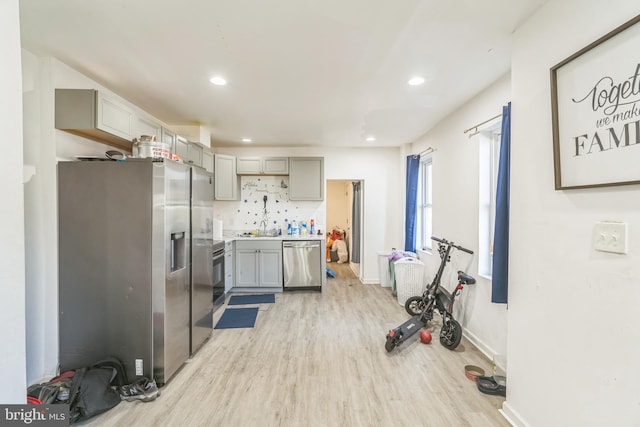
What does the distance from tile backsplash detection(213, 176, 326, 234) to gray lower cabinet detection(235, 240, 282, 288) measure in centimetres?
65

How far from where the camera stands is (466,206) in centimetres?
278

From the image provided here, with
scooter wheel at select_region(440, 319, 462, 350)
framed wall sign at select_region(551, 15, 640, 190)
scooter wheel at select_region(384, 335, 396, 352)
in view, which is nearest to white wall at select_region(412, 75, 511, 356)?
scooter wheel at select_region(440, 319, 462, 350)

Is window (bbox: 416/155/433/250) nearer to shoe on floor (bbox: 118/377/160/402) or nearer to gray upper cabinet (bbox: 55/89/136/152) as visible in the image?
shoe on floor (bbox: 118/377/160/402)

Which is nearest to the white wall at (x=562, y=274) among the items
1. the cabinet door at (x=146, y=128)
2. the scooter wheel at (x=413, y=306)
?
the scooter wheel at (x=413, y=306)

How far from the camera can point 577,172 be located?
121cm

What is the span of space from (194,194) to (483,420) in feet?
9.37

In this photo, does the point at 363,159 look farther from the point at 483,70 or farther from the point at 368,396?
the point at 368,396

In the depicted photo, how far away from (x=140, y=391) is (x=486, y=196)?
3426 mm

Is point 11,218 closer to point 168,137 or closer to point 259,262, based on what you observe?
point 168,137

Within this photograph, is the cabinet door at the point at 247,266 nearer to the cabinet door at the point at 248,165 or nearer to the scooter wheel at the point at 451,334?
the cabinet door at the point at 248,165

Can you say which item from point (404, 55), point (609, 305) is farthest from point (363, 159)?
point (609, 305)

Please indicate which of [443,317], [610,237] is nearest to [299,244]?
[443,317]

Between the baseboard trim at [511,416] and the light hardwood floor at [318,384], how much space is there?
0.13 ft

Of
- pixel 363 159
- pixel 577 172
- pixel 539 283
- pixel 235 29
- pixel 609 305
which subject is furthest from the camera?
pixel 363 159
